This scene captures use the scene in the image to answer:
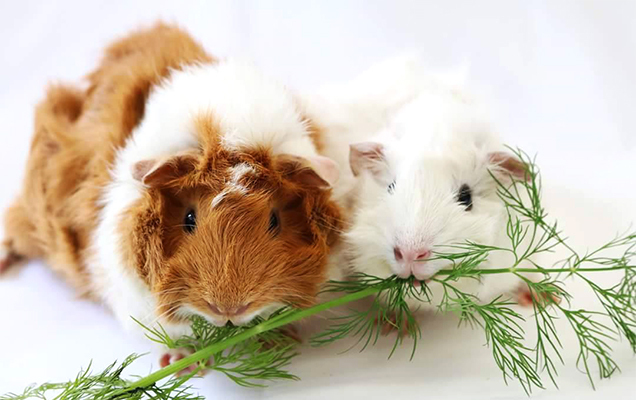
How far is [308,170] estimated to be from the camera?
185 cm

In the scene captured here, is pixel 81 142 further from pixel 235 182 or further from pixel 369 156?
pixel 369 156

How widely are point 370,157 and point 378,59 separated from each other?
1521 mm

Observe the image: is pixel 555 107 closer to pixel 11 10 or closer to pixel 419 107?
pixel 419 107

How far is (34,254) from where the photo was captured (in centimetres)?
265

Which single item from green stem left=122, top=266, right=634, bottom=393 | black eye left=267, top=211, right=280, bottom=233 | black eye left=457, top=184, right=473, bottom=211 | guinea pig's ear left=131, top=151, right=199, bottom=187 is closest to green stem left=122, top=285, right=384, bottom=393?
green stem left=122, top=266, right=634, bottom=393

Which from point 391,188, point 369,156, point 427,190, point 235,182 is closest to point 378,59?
point 369,156

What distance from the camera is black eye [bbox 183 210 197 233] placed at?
1815 millimetres

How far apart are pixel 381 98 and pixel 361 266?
76 cm

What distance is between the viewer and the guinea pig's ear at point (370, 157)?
79.6 inches

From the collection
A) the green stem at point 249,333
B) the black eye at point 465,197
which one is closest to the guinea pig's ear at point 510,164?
the black eye at point 465,197

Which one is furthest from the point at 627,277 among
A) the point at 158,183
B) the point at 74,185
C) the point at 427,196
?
the point at 74,185

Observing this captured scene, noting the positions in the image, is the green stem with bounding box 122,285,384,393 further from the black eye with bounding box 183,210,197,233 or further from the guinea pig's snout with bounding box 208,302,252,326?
the black eye with bounding box 183,210,197,233

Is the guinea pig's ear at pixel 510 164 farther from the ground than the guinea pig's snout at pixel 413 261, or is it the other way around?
the guinea pig's ear at pixel 510 164

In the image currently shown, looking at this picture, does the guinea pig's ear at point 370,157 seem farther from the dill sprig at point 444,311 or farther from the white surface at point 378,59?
the white surface at point 378,59
